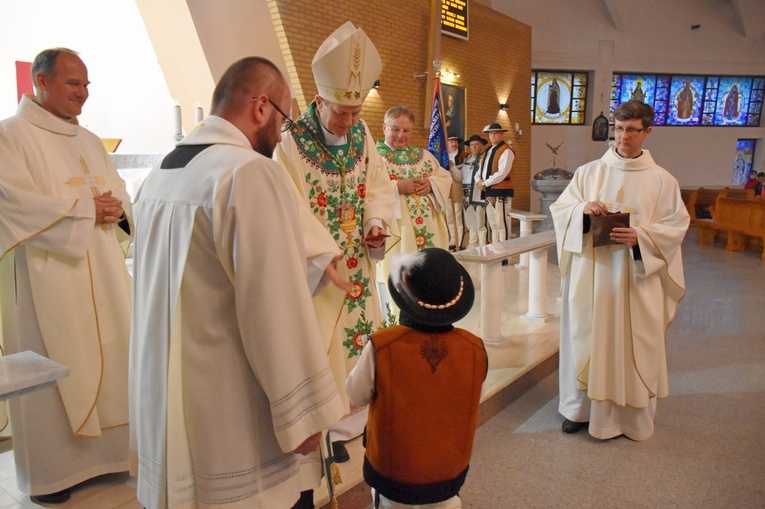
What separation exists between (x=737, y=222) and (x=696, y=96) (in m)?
10.1

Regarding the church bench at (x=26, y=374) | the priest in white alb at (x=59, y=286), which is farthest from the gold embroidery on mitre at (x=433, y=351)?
the priest in white alb at (x=59, y=286)

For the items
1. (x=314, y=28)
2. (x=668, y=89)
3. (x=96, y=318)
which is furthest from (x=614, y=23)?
(x=96, y=318)

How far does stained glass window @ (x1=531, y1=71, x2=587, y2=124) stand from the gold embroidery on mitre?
17.4m

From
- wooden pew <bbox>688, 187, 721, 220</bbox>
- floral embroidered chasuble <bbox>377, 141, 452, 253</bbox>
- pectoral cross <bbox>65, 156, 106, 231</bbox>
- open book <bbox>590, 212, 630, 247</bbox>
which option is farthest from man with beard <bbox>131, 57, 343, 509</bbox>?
wooden pew <bbox>688, 187, 721, 220</bbox>

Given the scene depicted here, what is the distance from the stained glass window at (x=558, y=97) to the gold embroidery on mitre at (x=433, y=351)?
57.0 ft

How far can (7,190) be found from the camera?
2.39 m

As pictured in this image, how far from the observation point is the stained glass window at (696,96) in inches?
733

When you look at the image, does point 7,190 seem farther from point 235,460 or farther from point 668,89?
point 668,89

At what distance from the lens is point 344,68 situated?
281cm

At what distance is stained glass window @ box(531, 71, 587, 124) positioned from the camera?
17844 millimetres

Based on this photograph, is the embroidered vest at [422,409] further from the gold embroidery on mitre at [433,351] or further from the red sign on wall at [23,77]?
the red sign on wall at [23,77]

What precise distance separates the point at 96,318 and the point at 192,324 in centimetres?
148

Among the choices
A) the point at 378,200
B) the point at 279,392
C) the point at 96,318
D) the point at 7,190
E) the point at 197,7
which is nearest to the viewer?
the point at 279,392

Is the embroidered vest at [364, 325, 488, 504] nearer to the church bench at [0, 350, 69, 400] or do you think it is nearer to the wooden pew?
the church bench at [0, 350, 69, 400]
